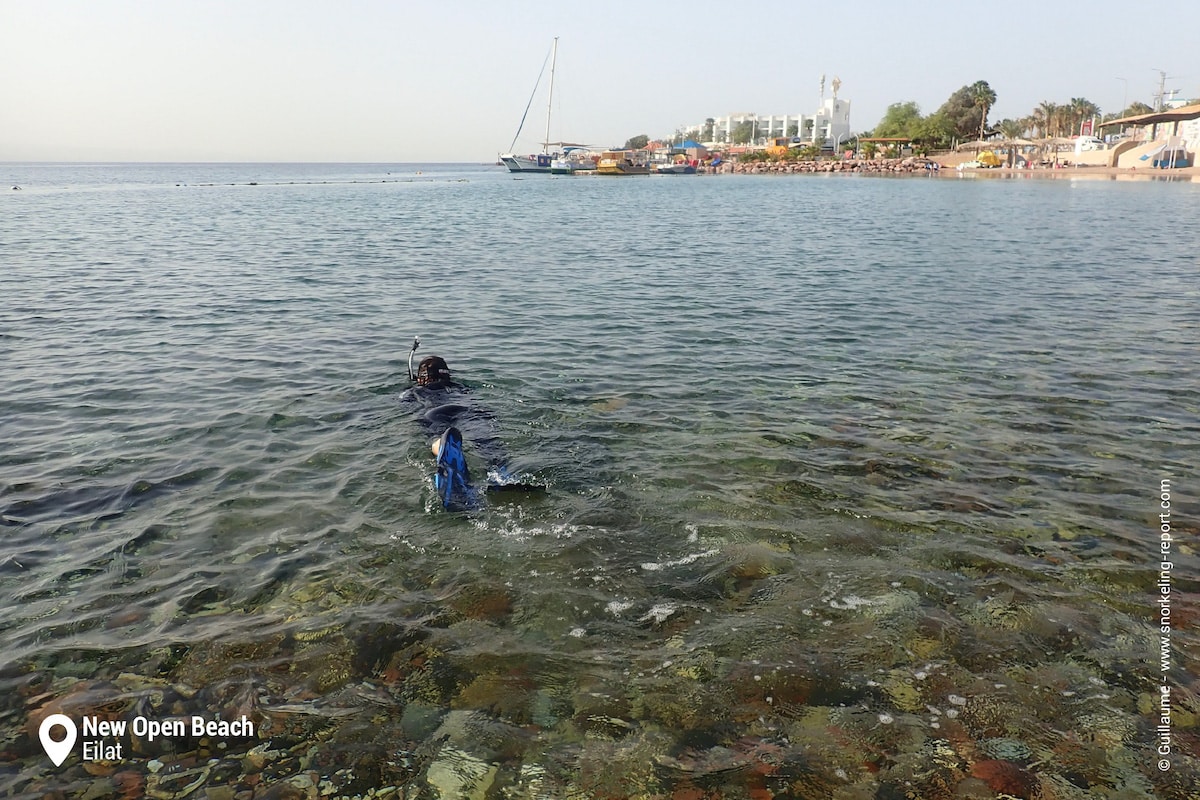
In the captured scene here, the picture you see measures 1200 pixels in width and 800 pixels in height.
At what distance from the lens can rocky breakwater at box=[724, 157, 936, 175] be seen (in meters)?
121

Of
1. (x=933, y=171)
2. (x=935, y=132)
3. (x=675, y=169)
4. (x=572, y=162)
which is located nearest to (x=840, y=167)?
(x=935, y=132)

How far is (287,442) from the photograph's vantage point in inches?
383

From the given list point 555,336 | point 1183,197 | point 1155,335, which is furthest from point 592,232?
point 1183,197

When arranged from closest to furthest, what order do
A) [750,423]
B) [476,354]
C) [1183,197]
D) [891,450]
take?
[891,450]
[750,423]
[476,354]
[1183,197]

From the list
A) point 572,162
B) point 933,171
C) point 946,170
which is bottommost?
point 933,171

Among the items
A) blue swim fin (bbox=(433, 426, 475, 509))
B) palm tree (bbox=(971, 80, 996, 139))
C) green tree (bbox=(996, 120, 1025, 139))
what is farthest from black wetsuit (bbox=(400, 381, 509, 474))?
green tree (bbox=(996, 120, 1025, 139))

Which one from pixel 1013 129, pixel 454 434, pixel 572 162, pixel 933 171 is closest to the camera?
pixel 454 434

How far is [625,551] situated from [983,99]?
15249cm

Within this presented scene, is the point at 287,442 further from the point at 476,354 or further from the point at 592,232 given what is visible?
the point at 592,232

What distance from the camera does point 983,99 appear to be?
129 m

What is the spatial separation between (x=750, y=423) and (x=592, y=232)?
103ft

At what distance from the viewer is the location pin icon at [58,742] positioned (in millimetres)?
4469

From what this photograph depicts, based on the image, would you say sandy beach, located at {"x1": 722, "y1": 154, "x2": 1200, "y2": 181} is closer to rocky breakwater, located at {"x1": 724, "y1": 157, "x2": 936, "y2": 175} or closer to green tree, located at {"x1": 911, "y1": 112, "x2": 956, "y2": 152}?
rocky breakwater, located at {"x1": 724, "y1": 157, "x2": 936, "y2": 175}

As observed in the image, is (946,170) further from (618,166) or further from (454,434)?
(454,434)
